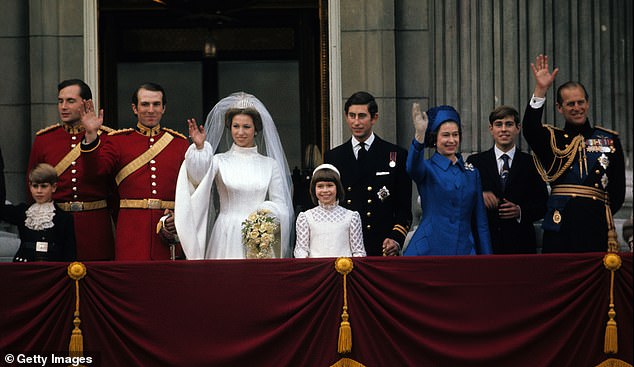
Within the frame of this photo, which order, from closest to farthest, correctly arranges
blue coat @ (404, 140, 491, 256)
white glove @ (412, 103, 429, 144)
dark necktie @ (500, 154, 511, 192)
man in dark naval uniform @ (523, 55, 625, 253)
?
white glove @ (412, 103, 429, 144)
blue coat @ (404, 140, 491, 256)
man in dark naval uniform @ (523, 55, 625, 253)
dark necktie @ (500, 154, 511, 192)

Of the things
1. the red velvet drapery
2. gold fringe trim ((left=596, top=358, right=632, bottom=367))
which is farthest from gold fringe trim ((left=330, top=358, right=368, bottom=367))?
gold fringe trim ((left=596, top=358, right=632, bottom=367))

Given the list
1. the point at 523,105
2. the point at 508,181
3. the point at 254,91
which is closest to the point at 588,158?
the point at 508,181

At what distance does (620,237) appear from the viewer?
1155 cm

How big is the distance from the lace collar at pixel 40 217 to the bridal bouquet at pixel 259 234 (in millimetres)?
1412

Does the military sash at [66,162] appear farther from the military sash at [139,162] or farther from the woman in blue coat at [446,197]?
the woman in blue coat at [446,197]

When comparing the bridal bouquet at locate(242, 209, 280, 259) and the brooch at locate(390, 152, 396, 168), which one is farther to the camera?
the brooch at locate(390, 152, 396, 168)

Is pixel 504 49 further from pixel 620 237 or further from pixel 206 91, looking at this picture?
pixel 206 91

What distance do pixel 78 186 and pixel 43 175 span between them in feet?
1.43

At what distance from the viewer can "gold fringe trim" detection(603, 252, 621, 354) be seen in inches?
361

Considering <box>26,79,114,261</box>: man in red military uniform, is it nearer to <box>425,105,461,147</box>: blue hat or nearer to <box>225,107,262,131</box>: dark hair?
<box>225,107,262,131</box>: dark hair

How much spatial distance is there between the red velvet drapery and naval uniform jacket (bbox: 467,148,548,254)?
1270mm

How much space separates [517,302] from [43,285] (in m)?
3.17

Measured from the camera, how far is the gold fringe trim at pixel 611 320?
9164mm

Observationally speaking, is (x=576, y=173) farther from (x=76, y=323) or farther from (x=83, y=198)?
(x=76, y=323)
